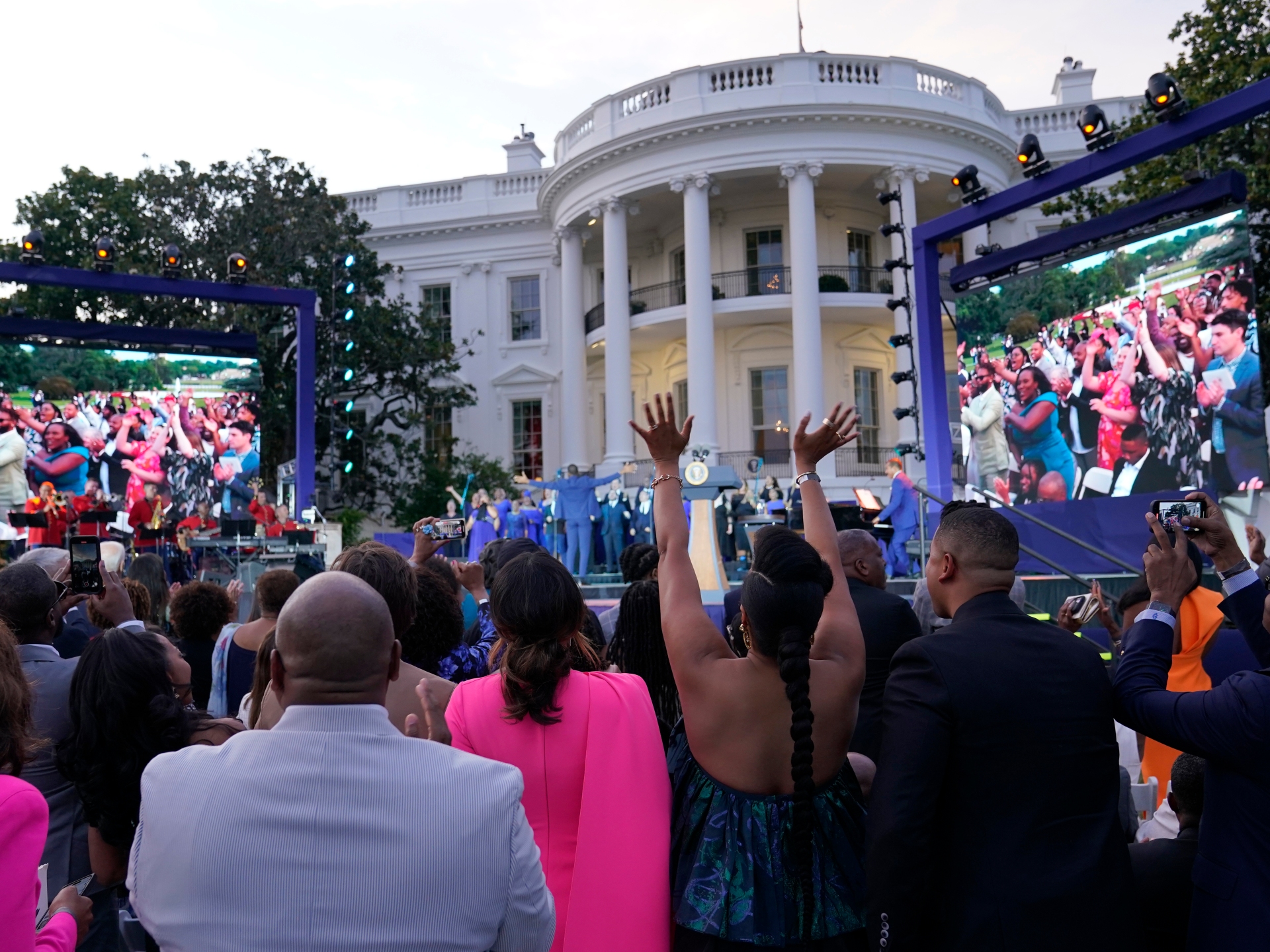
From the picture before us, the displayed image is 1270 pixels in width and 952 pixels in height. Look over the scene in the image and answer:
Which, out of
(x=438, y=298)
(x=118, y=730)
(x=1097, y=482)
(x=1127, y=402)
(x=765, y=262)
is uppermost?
(x=438, y=298)

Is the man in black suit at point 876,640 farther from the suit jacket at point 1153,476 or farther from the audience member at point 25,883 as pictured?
the suit jacket at point 1153,476

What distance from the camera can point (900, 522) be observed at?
15.1 meters

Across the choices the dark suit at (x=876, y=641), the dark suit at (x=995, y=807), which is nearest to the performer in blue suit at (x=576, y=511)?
the dark suit at (x=876, y=641)

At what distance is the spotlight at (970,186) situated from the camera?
13.5m

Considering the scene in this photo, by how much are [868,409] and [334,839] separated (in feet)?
88.8

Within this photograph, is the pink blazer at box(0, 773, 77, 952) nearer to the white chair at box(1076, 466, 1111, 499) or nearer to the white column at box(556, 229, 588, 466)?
the white chair at box(1076, 466, 1111, 499)

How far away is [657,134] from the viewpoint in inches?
1005

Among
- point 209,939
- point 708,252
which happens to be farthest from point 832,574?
point 708,252

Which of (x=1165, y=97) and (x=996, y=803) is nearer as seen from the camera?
(x=996, y=803)

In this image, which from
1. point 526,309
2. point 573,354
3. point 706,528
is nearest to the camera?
point 706,528

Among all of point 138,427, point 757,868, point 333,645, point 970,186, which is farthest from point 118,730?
point 138,427

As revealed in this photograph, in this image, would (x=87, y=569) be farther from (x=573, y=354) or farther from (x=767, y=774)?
(x=573, y=354)

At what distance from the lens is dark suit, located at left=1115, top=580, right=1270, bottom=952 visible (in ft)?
7.55

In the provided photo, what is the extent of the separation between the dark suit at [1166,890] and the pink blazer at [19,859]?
2.60 m
